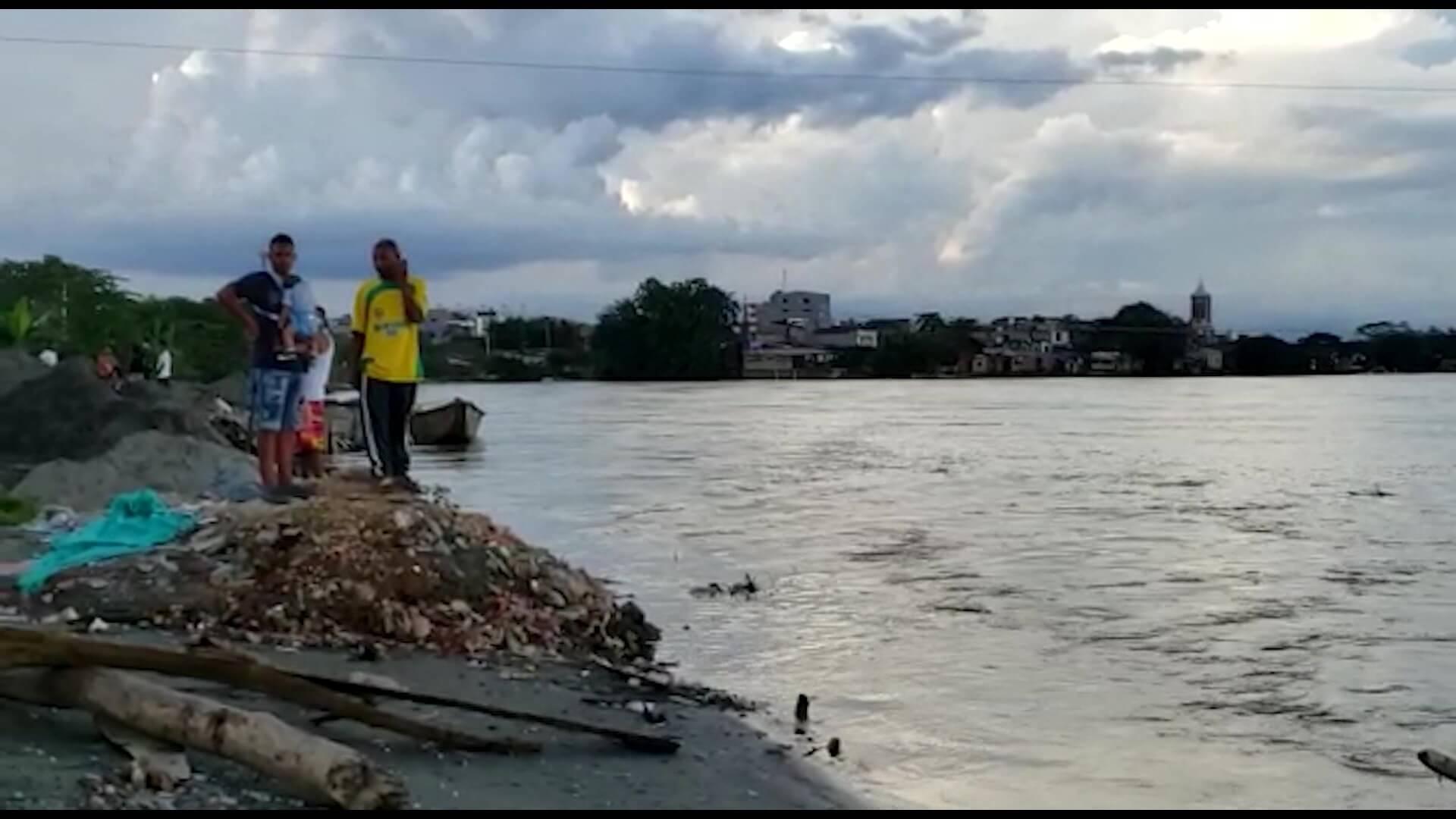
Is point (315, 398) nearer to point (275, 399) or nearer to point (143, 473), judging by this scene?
point (275, 399)

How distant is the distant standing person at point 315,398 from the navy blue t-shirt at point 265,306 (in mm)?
433

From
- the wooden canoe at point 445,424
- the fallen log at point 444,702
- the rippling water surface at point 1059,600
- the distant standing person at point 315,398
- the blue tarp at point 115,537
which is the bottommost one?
the rippling water surface at point 1059,600

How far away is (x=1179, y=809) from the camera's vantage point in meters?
8.17

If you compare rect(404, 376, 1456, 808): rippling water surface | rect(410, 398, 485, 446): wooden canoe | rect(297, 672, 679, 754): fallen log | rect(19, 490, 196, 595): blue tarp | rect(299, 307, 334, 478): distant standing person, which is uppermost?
rect(299, 307, 334, 478): distant standing person

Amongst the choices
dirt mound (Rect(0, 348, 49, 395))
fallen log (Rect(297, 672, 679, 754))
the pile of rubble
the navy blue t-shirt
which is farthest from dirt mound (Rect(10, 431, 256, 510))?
fallen log (Rect(297, 672, 679, 754))

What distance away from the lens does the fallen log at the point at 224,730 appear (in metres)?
5.29

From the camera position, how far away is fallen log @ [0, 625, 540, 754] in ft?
20.0

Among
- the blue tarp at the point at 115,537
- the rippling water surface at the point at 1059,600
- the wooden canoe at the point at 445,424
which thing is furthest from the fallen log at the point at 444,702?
the wooden canoe at the point at 445,424

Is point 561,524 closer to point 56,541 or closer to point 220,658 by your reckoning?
point 56,541

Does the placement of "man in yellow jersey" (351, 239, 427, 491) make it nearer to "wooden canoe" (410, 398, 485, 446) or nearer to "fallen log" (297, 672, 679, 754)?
"fallen log" (297, 672, 679, 754)

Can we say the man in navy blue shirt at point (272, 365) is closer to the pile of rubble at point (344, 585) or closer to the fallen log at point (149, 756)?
the pile of rubble at point (344, 585)

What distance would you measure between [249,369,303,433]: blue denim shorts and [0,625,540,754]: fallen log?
570cm

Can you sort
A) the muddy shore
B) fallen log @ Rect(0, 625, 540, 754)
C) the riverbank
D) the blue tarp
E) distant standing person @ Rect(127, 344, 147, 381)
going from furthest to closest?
distant standing person @ Rect(127, 344, 147, 381), the blue tarp, fallen log @ Rect(0, 625, 540, 754), the riverbank, the muddy shore

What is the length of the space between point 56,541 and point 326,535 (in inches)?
91.7
